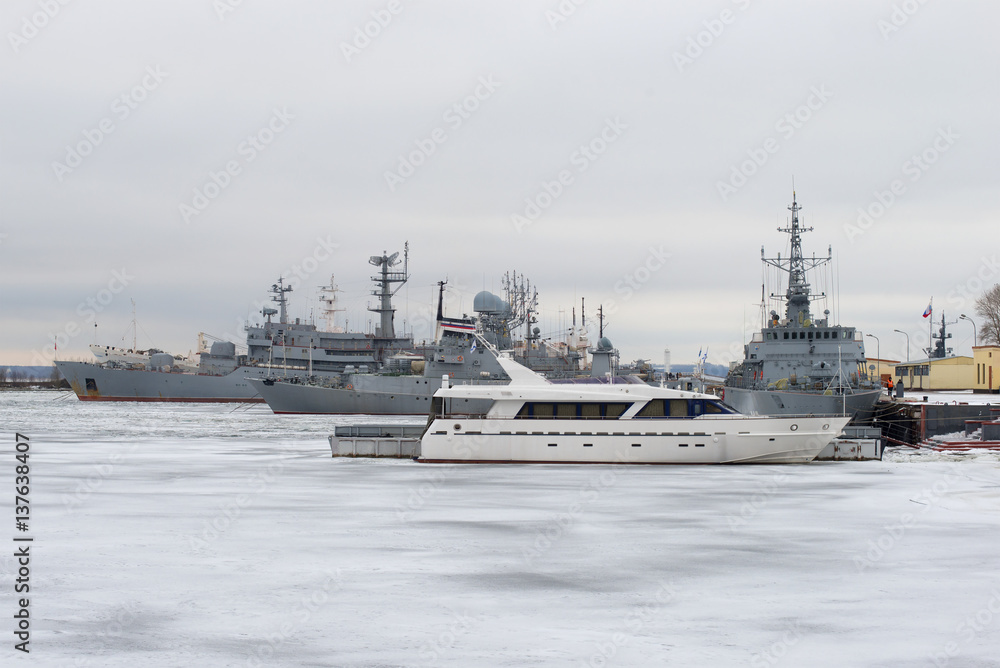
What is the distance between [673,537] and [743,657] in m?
6.45

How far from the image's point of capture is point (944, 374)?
214ft

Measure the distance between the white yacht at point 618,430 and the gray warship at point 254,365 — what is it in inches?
2208

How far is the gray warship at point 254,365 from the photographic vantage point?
85.4 meters

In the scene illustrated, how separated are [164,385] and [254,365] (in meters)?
8.87

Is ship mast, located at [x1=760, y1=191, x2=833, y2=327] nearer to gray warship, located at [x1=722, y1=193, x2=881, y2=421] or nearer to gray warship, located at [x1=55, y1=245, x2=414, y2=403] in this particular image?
gray warship, located at [x1=722, y1=193, x2=881, y2=421]

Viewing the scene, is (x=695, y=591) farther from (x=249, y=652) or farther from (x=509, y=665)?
(x=249, y=652)

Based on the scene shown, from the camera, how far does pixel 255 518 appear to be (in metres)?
17.1

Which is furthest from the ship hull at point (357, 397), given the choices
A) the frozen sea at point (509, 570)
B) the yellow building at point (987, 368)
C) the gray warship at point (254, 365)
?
the frozen sea at point (509, 570)

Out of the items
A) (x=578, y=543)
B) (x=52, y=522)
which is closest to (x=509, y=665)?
(x=578, y=543)

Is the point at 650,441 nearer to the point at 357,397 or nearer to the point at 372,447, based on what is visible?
the point at 372,447

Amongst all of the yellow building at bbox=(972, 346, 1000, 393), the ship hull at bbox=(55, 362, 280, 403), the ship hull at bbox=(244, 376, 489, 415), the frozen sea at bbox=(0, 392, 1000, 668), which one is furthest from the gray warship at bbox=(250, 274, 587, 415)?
the frozen sea at bbox=(0, 392, 1000, 668)

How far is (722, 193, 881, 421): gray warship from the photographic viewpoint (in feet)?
137

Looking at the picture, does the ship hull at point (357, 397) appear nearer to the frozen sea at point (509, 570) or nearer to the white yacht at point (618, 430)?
the white yacht at point (618, 430)

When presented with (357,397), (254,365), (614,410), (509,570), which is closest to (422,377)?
(357,397)
